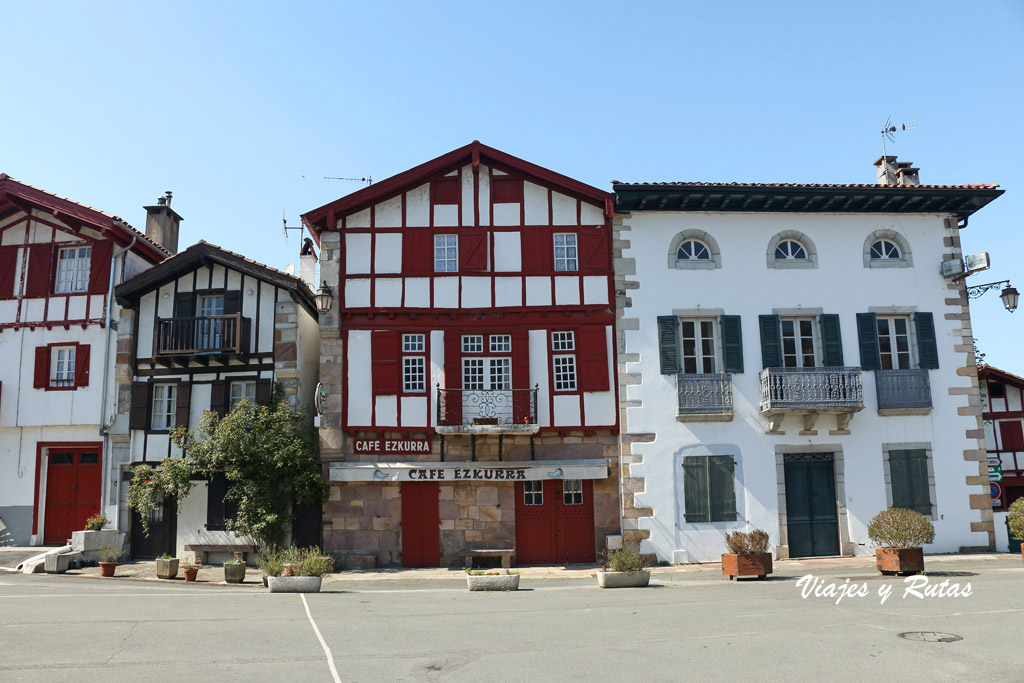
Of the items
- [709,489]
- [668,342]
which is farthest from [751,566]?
[668,342]

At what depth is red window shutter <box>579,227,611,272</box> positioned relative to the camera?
717 inches

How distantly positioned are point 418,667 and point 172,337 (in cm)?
1244

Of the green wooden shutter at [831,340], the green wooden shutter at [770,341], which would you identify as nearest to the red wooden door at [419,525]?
the green wooden shutter at [770,341]

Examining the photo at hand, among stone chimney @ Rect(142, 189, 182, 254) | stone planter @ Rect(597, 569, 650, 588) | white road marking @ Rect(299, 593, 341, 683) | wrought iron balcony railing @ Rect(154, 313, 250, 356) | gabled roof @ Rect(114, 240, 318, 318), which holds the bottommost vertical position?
white road marking @ Rect(299, 593, 341, 683)

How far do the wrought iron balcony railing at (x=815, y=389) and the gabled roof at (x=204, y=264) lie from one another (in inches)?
430

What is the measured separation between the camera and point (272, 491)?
16.9m

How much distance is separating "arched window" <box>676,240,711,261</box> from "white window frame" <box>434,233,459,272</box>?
5166 mm

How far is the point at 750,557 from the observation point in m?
14.6

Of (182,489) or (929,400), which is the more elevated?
(929,400)

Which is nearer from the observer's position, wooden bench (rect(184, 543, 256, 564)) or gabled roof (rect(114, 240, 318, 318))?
wooden bench (rect(184, 543, 256, 564))

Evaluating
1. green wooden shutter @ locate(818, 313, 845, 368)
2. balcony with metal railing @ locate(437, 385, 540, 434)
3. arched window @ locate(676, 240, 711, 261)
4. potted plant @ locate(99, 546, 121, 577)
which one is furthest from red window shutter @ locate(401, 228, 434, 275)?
green wooden shutter @ locate(818, 313, 845, 368)

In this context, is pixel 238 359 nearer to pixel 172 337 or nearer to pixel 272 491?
pixel 172 337

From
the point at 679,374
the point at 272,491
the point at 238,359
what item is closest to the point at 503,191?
the point at 679,374

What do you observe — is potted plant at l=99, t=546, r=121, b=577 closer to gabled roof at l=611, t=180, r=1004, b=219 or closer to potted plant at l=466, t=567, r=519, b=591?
potted plant at l=466, t=567, r=519, b=591
